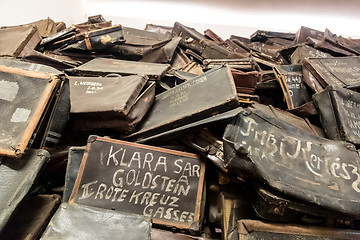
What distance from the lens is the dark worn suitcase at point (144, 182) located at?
5.06 feet

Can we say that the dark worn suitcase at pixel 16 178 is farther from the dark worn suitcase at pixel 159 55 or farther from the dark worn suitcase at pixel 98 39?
the dark worn suitcase at pixel 159 55

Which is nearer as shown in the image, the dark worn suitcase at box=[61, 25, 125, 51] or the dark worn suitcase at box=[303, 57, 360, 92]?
the dark worn suitcase at box=[303, 57, 360, 92]

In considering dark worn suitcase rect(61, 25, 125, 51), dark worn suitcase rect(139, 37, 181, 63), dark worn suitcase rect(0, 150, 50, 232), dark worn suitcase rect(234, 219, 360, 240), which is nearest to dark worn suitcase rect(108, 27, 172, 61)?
dark worn suitcase rect(139, 37, 181, 63)

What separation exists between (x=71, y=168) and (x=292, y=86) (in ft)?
6.83

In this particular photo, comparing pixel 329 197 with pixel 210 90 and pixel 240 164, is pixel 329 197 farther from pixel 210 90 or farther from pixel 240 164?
pixel 210 90

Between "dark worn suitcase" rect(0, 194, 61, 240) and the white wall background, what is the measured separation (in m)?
4.06

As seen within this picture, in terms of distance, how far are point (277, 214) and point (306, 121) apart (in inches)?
42.4

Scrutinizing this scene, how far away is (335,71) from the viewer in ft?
7.84

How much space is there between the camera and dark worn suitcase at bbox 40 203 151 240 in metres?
1.23

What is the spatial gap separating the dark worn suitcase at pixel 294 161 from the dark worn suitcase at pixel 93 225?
1.97ft

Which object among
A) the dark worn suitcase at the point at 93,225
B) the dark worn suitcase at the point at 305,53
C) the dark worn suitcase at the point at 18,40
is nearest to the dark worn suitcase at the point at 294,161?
the dark worn suitcase at the point at 93,225

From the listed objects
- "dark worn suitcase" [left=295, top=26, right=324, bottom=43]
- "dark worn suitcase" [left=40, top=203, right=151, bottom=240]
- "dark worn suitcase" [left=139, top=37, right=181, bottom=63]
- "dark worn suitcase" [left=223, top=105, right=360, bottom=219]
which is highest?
"dark worn suitcase" [left=295, top=26, right=324, bottom=43]

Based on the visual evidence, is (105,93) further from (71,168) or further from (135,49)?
(135,49)

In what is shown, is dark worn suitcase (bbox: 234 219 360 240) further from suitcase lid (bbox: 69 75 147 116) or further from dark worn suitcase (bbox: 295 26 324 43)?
dark worn suitcase (bbox: 295 26 324 43)
